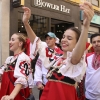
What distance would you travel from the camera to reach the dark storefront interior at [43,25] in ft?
27.9

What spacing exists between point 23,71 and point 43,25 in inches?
282

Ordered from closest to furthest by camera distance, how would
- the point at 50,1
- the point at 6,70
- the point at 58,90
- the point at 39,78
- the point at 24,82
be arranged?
the point at 58,90 < the point at 24,82 < the point at 6,70 < the point at 39,78 < the point at 50,1

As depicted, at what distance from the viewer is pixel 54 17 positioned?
10047mm

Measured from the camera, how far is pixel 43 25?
9.59 m

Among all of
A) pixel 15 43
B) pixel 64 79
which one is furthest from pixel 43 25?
pixel 64 79

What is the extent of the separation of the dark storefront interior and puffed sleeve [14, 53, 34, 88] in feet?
19.4

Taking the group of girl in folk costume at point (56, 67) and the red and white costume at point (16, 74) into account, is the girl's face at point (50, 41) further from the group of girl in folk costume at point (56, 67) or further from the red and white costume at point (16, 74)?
the red and white costume at point (16, 74)

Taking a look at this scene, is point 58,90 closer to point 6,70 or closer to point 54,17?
point 6,70

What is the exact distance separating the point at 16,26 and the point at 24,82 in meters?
5.92

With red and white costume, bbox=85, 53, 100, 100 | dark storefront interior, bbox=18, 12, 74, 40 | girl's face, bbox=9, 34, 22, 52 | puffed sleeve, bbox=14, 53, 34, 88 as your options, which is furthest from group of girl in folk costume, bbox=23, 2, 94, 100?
dark storefront interior, bbox=18, 12, 74, 40

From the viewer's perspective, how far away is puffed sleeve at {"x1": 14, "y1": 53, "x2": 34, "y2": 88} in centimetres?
246

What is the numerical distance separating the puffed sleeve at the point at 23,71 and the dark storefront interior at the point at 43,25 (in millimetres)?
5918

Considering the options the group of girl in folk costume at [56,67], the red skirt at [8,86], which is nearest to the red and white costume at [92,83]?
the group of girl in folk costume at [56,67]

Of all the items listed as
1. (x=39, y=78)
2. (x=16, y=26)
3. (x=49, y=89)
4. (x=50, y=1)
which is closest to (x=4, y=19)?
(x=16, y=26)
